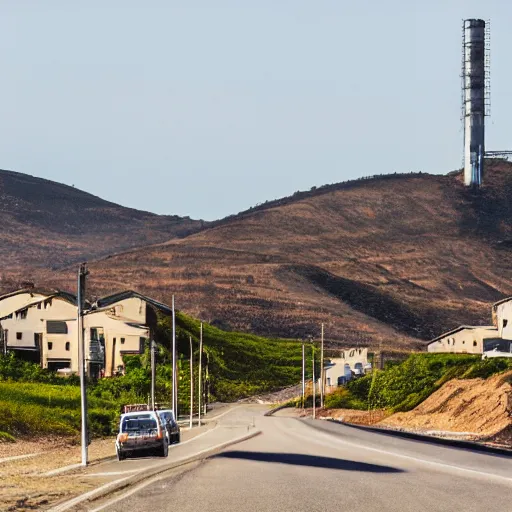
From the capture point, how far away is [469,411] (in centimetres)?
8544

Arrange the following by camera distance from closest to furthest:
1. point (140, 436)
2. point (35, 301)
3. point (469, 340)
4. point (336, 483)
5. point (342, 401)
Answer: point (336, 483) < point (140, 436) < point (35, 301) < point (342, 401) < point (469, 340)

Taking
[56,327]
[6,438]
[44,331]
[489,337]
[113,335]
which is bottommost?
[6,438]

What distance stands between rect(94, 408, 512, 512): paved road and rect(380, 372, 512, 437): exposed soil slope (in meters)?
26.7

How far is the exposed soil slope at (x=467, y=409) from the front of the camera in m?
78.3

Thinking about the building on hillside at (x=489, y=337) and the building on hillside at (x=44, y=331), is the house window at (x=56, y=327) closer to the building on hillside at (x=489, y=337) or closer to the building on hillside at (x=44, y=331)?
the building on hillside at (x=44, y=331)

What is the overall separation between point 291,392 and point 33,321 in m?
53.1

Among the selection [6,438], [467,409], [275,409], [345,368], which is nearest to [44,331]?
[275,409]

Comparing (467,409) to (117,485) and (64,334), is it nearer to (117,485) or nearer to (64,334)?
(64,334)

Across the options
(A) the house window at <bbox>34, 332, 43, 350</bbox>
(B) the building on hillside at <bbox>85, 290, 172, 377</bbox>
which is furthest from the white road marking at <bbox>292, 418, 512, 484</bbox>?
(B) the building on hillside at <bbox>85, 290, 172, 377</bbox>

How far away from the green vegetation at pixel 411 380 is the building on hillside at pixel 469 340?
891 inches

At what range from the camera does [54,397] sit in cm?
8612

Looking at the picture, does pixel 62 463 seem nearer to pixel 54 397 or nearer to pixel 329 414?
pixel 54 397

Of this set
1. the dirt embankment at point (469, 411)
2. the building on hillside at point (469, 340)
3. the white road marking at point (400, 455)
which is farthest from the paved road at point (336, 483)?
the building on hillside at point (469, 340)

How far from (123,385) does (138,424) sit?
221 ft
